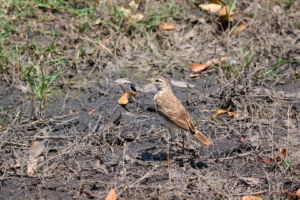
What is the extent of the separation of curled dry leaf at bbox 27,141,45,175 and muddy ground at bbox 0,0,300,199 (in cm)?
7

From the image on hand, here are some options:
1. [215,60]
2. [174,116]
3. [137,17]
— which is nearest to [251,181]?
[174,116]

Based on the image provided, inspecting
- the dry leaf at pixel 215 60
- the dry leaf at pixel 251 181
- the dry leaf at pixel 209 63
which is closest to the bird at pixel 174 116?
the dry leaf at pixel 251 181

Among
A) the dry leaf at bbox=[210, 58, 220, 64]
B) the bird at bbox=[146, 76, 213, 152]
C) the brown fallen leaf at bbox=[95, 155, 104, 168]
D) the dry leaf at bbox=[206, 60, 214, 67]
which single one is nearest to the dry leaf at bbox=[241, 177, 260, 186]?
the bird at bbox=[146, 76, 213, 152]

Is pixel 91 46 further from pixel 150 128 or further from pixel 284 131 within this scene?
pixel 284 131

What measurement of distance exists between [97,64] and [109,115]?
5.12 feet

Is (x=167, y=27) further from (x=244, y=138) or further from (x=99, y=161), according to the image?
(x=99, y=161)

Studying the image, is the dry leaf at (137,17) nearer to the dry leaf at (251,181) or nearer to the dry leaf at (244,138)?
the dry leaf at (244,138)

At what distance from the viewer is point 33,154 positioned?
18.7ft

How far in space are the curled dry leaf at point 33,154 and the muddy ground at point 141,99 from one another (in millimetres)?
73

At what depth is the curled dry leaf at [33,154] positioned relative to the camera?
5.40 m

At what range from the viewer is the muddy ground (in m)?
5.20

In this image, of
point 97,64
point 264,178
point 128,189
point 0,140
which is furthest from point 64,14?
point 264,178

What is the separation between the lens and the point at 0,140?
580 cm

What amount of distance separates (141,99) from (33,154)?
2324mm
